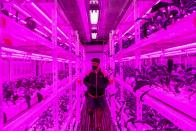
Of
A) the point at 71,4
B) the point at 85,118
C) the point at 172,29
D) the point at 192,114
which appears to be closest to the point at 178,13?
the point at 172,29

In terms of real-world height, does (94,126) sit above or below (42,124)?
below

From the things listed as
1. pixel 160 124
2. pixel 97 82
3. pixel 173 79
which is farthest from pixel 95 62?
pixel 173 79

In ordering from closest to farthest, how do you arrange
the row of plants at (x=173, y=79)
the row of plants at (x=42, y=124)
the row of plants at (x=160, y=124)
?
the row of plants at (x=173, y=79) < the row of plants at (x=160, y=124) < the row of plants at (x=42, y=124)

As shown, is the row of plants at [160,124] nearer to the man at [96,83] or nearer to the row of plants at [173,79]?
the row of plants at [173,79]

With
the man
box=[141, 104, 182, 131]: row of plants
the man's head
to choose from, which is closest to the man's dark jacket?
the man

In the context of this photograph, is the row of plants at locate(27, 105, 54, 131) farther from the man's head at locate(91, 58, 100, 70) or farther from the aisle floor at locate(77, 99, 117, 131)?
the aisle floor at locate(77, 99, 117, 131)

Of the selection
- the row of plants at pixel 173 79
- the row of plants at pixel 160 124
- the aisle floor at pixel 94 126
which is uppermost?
the row of plants at pixel 173 79

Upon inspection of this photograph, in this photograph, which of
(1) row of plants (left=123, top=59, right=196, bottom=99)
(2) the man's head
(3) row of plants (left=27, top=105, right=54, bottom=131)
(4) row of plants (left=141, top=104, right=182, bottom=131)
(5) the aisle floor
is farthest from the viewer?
(5) the aisle floor

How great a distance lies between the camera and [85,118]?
6.13m

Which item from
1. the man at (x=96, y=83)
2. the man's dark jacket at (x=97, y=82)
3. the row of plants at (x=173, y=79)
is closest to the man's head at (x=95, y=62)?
the man at (x=96, y=83)

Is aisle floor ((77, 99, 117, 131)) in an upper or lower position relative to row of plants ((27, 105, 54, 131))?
lower

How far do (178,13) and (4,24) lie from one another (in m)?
1.26

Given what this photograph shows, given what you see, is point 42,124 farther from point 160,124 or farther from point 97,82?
point 97,82

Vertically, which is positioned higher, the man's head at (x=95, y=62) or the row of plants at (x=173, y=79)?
the man's head at (x=95, y=62)
